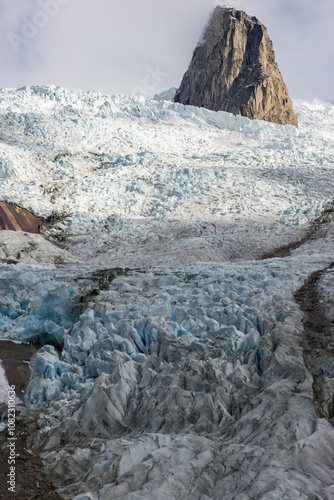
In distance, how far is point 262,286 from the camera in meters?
9.09

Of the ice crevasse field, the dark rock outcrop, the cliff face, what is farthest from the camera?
the cliff face

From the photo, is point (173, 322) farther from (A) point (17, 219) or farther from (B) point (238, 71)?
(B) point (238, 71)

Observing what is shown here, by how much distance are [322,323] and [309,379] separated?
1.86 meters

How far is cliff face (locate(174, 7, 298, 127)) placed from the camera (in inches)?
1561

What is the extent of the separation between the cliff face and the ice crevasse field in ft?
64.8

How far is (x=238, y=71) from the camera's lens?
4209 centimetres

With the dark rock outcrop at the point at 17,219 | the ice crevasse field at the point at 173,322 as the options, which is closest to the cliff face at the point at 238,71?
the ice crevasse field at the point at 173,322

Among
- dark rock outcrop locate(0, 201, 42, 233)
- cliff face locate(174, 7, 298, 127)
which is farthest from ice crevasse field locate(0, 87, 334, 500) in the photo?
cliff face locate(174, 7, 298, 127)

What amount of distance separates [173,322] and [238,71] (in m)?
40.5

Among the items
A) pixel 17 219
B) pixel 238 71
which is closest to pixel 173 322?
pixel 17 219

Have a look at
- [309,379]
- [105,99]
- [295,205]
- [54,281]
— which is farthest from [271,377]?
[105,99]

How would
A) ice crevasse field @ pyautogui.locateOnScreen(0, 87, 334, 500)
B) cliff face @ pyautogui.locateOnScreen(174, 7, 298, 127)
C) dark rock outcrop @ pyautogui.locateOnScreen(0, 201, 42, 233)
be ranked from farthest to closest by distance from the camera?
cliff face @ pyautogui.locateOnScreen(174, 7, 298, 127) → dark rock outcrop @ pyautogui.locateOnScreen(0, 201, 42, 233) → ice crevasse field @ pyautogui.locateOnScreen(0, 87, 334, 500)

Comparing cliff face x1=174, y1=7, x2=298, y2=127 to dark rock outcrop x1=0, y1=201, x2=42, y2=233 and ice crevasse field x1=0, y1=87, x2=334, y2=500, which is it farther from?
dark rock outcrop x1=0, y1=201, x2=42, y2=233

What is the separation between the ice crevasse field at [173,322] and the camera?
14.0 feet
